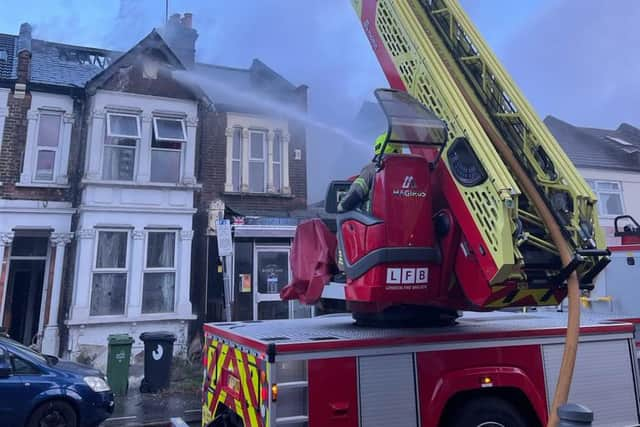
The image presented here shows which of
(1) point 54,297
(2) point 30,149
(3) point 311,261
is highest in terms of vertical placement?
(2) point 30,149

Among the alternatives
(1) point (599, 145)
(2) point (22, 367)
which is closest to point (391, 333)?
(2) point (22, 367)

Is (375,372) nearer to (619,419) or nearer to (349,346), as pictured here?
(349,346)

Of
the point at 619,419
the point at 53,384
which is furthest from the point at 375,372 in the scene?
the point at 53,384

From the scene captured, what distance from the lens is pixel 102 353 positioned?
10.6 metres

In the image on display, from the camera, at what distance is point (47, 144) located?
11.4m

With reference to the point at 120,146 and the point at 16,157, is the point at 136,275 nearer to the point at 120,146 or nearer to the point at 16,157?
the point at 120,146

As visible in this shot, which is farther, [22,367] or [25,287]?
[25,287]

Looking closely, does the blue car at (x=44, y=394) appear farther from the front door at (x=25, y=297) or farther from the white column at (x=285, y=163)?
Result: the white column at (x=285, y=163)

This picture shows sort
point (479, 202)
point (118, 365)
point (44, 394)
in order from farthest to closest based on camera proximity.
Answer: point (118, 365)
point (44, 394)
point (479, 202)

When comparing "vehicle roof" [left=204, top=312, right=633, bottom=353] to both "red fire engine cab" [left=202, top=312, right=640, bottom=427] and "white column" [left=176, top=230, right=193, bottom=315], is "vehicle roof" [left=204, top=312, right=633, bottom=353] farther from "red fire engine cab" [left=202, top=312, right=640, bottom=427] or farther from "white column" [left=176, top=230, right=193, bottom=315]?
"white column" [left=176, top=230, right=193, bottom=315]

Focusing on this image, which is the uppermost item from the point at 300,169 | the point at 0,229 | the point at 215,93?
the point at 215,93

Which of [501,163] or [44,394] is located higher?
[501,163]

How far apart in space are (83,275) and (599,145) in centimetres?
2017

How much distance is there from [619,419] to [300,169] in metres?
10.1
